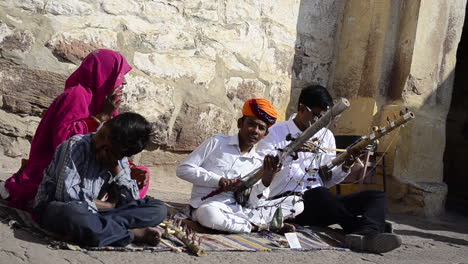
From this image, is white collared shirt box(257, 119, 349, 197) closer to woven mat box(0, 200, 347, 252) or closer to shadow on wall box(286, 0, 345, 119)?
woven mat box(0, 200, 347, 252)

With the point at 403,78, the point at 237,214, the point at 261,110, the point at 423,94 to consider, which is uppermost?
the point at 403,78

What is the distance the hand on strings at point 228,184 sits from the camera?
3963 mm

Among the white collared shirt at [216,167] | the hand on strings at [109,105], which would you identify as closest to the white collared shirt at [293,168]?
the white collared shirt at [216,167]

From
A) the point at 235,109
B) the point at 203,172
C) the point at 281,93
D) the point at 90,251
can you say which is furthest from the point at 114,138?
the point at 281,93

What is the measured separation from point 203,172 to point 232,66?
191cm

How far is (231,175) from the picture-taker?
416 centimetres

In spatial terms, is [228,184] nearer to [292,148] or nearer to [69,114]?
[292,148]

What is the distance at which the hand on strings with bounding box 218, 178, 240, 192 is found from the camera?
3.96 meters

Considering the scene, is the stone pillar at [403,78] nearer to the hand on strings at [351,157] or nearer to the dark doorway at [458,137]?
the hand on strings at [351,157]

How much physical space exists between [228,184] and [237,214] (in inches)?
9.1

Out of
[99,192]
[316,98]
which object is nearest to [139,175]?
[99,192]

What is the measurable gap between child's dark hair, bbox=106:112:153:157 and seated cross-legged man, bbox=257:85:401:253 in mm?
1251

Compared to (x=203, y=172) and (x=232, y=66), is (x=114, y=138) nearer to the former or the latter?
(x=203, y=172)

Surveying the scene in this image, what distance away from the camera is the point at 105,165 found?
331 cm
